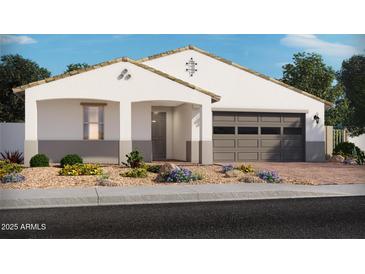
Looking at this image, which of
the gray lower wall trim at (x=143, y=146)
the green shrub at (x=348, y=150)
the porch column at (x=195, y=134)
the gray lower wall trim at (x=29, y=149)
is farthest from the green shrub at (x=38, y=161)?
the green shrub at (x=348, y=150)

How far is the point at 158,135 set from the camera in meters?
20.8

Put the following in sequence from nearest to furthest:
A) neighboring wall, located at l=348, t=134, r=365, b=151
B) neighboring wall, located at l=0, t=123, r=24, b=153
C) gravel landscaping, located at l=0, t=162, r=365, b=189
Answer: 1. gravel landscaping, located at l=0, t=162, r=365, b=189
2. neighboring wall, located at l=0, t=123, r=24, b=153
3. neighboring wall, located at l=348, t=134, r=365, b=151

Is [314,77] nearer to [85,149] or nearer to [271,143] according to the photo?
[271,143]

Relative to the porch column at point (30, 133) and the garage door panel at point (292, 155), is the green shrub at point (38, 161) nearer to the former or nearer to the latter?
the porch column at point (30, 133)

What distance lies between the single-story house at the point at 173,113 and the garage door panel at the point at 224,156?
5 centimetres

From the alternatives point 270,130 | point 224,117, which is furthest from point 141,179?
point 270,130

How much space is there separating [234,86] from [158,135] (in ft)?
14.6

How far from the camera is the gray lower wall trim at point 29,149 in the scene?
15.9 m

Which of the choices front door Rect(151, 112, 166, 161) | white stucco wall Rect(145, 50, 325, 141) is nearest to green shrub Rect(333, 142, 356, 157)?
white stucco wall Rect(145, 50, 325, 141)

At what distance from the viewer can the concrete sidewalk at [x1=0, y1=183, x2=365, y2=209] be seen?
32.6 ft

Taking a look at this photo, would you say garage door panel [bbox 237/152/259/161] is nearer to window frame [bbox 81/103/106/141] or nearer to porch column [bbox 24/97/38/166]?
window frame [bbox 81/103/106/141]

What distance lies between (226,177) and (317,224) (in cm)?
637

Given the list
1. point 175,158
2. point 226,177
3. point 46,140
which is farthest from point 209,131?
point 46,140

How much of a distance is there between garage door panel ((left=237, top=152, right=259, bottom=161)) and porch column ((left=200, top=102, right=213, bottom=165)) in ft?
9.28
